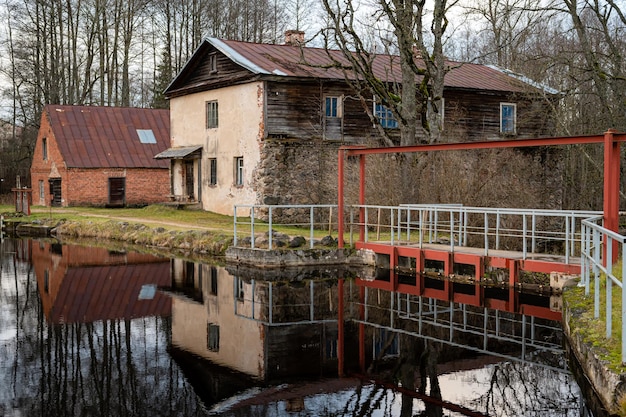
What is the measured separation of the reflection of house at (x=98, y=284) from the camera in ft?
46.4

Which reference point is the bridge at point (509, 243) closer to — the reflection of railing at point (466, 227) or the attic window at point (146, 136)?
the reflection of railing at point (466, 227)

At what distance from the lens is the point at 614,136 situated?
1372cm

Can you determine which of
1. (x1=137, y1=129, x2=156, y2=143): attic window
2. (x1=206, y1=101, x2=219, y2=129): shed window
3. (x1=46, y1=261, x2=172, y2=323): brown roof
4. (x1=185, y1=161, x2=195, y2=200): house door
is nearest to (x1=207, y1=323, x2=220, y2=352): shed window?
(x1=46, y1=261, x2=172, y2=323): brown roof

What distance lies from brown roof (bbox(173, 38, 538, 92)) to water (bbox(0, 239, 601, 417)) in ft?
43.5

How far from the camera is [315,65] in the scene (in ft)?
87.6

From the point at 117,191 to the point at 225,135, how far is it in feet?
34.1

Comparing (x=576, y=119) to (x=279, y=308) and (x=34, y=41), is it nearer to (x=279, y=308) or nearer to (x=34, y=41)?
(x=279, y=308)

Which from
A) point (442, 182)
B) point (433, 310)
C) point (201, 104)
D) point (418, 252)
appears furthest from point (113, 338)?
point (201, 104)

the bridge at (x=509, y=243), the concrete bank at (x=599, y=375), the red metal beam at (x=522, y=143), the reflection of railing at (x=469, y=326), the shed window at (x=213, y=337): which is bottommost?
the shed window at (x=213, y=337)

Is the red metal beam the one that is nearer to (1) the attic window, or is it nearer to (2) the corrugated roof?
(2) the corrugated roof

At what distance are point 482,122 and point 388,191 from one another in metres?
11.8

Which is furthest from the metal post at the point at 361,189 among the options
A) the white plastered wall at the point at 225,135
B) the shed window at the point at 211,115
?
the shed window at the point at 211,115

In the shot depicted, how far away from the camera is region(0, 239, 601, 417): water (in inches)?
338

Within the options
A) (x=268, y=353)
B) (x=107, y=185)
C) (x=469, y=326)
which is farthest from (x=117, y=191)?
(x=268, y=353)
